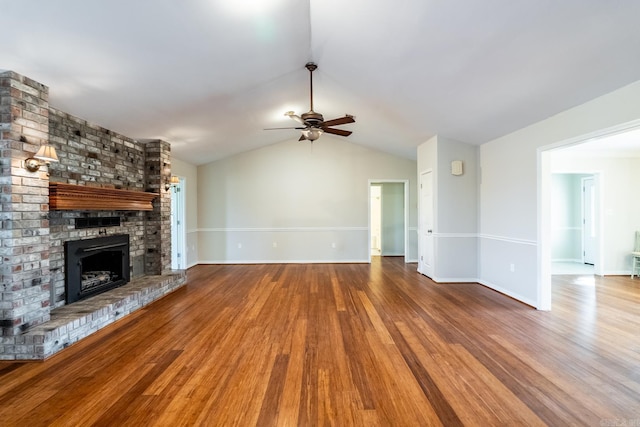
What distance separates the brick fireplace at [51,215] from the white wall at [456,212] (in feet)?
15.0

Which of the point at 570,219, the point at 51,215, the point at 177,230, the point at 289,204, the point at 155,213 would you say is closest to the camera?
the point at 51,215

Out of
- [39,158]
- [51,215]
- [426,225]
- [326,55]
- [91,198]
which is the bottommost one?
[426,225]

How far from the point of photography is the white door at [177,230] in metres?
6.75

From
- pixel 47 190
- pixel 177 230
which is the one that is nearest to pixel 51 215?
pixel 47 190

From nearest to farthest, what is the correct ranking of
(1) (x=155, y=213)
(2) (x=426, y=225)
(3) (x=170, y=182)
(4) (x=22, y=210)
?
1. (4) (x=22, y=210)
2. (1) (x=155, y=213)
3. (3) (x=170, y=182)
4. (2) (x=426, y=225)

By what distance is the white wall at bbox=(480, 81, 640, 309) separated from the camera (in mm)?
3039

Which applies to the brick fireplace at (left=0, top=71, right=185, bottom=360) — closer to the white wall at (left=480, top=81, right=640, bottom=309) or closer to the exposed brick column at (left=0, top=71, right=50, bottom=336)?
the exposed brick column at (left=0, top=71, right=50, bottom=336)

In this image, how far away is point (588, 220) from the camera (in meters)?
7.00

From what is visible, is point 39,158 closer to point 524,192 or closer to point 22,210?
point 22,210

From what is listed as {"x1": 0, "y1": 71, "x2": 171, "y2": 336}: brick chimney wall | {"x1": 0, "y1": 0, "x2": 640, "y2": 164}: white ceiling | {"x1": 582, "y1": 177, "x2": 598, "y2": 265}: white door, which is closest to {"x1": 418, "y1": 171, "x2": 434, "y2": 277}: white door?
{"x1": 0, "y1": 0, "x2": 640, "y2": 164}: white ceiling

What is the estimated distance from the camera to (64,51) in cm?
253

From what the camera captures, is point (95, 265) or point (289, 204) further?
point (289, 204)

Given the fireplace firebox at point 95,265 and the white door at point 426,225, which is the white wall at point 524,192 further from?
the fireplace firebox at point 95,265

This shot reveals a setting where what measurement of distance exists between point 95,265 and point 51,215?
3.57 ft
